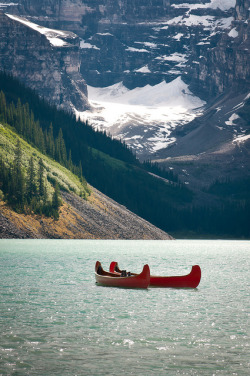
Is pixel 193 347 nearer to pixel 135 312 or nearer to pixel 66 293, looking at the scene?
pixel 135 312

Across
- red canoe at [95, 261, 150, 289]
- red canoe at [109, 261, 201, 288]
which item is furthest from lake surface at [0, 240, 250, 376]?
red canoe at [109, 261, 201, 288]

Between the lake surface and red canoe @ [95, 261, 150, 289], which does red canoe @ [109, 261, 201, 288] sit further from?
red canoe @ [95, 261, 150, 289]

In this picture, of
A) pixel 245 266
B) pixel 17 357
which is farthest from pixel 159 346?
pixel 245 266

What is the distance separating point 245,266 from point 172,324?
3111 inches

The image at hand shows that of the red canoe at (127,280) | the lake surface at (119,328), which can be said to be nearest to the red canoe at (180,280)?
the lake surface at (119,328)

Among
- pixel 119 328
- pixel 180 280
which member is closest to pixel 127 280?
pixel 180 280

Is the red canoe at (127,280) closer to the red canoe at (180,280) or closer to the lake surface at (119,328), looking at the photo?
the lake surface at (119,328)

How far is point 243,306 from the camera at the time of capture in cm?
7488

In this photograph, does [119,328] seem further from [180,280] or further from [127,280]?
[180,280]

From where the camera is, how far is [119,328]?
6038 cm

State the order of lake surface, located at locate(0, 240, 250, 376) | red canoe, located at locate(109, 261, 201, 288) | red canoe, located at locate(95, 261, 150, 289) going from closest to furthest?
lake surface, located at locate(0, 240, 250, 376) < red canoe, located at locate(95, 261, 150, 289) < red canoe, located at locate(109, 261, 201, 288)

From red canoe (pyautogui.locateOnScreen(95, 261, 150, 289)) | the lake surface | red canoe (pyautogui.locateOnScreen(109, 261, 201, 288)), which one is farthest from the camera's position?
red canoe (pyautogui.locateOnScreen(109, 261, 201, 288))

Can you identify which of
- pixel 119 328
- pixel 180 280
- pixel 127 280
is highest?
pixel 119 328

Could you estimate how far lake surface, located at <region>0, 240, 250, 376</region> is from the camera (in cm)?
4769
